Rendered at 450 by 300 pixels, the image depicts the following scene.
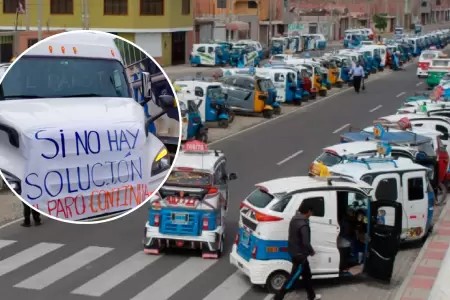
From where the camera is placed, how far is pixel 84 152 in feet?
8.49

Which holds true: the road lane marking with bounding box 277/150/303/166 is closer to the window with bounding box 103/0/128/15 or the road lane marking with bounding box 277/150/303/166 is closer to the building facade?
the building facade

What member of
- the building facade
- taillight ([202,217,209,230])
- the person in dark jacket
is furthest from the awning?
the person in dark jacket

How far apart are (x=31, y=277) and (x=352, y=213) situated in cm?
509

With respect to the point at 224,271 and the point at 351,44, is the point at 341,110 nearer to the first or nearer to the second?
the point at 224,271

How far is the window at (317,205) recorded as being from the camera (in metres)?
12.8

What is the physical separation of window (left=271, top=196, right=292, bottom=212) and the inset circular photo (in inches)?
382

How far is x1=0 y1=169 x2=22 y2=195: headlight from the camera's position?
248 cm

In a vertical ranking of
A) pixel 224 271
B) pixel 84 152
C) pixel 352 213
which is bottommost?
pixel 224 271

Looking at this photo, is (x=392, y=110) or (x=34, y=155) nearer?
(x=34, y=155)

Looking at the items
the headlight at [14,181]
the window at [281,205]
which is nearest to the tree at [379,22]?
the window at [281,205]

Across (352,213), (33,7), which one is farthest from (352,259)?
(33,7)

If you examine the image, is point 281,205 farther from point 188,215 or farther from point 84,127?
point 84,127

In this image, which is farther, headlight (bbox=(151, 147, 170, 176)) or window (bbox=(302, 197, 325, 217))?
window (bbox=(302, 197, 325, 217))

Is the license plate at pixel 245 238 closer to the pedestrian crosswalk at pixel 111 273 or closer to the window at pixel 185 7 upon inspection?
the pedestrian crosswalk at pixel 111 273
